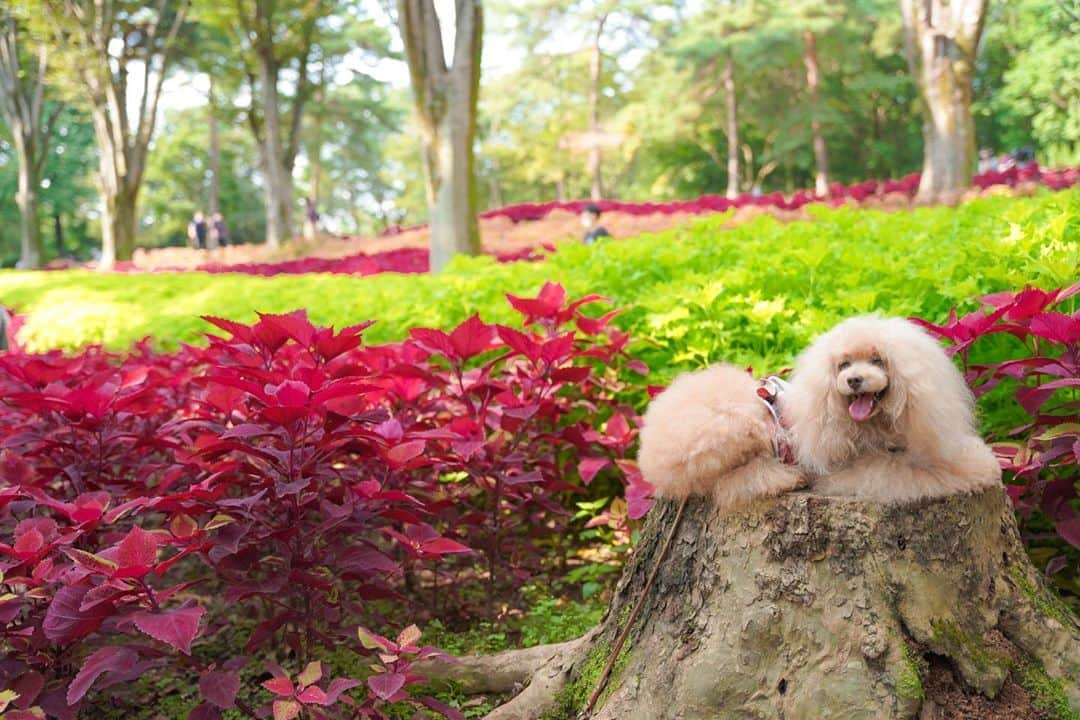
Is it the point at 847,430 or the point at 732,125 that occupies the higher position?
the point at 732,125

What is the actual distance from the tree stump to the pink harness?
107 millimetres

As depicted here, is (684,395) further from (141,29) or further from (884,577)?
(141,29)

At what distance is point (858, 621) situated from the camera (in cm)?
163

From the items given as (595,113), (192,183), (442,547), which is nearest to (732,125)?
(595,113)

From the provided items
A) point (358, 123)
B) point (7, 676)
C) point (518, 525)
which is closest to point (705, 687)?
point (518, 525)

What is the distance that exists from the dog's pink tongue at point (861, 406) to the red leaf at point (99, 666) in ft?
5.35

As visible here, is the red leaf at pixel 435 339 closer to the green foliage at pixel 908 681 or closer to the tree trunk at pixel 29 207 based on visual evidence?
the green foliage at pixel 908 681

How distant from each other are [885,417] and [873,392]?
0.08 meters

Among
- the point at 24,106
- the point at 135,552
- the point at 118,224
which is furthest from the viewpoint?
the point at 24,106

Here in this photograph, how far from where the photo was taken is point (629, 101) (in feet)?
118

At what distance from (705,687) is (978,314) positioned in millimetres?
1323

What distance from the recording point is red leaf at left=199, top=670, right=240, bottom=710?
1.81 m

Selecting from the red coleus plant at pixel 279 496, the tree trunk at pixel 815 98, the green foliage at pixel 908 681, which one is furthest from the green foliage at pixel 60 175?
the green foliage at pixel 908 681

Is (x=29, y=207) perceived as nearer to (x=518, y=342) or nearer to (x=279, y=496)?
(x=518, y=342)
